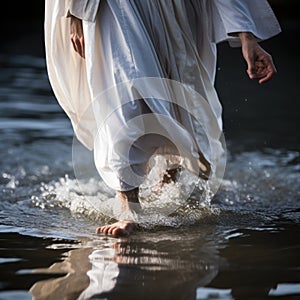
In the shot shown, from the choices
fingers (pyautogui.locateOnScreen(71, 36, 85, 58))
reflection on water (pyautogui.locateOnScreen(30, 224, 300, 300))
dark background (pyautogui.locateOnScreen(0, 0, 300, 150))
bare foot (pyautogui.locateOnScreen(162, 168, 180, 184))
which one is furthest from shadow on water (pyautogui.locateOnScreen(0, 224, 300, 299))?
dark background (pyautogui.locateOnScreen(0, 0, 300, 150))

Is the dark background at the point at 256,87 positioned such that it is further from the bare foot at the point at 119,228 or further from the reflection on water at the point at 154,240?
the bare foot at the point at 119,228

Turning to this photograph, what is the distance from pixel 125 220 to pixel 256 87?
14.4 ft

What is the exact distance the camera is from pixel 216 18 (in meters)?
3.15

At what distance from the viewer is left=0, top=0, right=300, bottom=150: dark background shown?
5.01 metres

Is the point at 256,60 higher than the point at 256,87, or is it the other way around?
the point at 256,60

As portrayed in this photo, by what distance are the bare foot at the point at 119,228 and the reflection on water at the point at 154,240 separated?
36mm

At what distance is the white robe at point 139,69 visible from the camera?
287cm

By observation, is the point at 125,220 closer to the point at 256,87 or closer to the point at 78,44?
the point at 78,44

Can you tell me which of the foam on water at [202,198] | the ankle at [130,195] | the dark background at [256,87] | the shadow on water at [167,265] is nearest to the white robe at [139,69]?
the ankle at [130,195]

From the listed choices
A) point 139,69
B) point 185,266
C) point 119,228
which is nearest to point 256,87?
point 139,69

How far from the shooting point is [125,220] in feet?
9.36

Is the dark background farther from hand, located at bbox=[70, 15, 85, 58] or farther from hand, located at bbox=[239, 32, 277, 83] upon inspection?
hand, located at bbox=[70, 15, 85, 58]

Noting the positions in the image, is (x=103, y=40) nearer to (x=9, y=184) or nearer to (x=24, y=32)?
(x=9, y=184)

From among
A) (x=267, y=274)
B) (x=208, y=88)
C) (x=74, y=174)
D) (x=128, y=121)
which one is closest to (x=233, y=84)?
(x=74, y=174)
